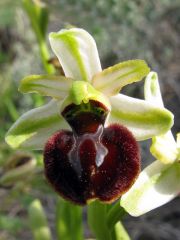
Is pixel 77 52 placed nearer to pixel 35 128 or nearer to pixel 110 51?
pixel 35 128

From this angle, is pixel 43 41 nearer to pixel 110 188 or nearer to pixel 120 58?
pixel 110 188

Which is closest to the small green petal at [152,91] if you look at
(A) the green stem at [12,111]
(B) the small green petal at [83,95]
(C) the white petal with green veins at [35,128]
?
(B) the small green petal at [83,95]

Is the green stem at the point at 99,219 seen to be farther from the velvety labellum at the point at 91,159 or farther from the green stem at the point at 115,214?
the velvety labellum at the point at 91,159

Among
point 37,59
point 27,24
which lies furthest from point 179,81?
point 27,24

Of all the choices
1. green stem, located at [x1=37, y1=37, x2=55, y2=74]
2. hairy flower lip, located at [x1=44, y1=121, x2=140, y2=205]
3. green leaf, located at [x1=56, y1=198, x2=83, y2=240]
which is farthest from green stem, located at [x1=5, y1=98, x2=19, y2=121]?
hairy flower lip, located at [x1=44, y1=121, x2=140, y2=205]

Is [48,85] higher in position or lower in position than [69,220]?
higher

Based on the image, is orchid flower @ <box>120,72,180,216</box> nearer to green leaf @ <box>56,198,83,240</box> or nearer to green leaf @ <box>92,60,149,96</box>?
green leaf @ <box>92,60,149,96</box>

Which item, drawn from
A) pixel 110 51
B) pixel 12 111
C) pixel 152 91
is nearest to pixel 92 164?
pixel 152 91
